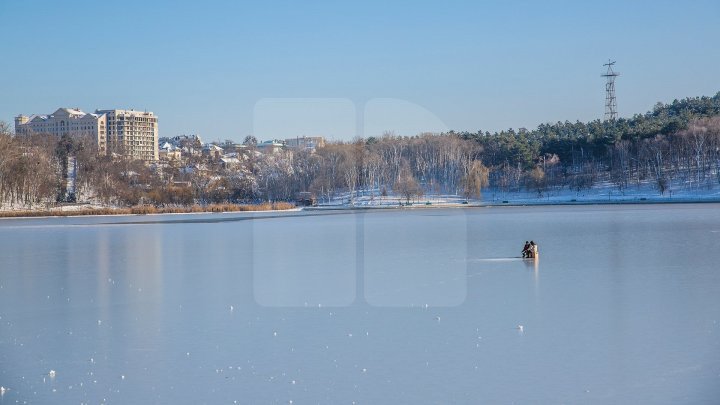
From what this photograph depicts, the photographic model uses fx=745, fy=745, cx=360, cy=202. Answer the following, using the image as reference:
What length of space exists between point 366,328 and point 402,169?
60.4 meters

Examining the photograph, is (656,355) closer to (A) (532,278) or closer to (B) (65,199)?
(A) (532,278)

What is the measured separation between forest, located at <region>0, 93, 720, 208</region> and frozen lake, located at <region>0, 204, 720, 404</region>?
136ft

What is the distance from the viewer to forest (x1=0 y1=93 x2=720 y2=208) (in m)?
55.5

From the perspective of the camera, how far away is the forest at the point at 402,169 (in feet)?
182

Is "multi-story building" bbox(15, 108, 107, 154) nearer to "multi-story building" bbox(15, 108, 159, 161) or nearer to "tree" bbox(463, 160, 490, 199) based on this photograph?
"multi-story building" bbox(15, 108, 159, 161)

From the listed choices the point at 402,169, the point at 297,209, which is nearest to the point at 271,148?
the point at 402,169

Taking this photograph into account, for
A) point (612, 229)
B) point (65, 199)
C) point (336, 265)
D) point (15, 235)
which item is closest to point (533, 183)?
point (65, 199)

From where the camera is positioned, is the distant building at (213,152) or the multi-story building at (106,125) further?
the multi-story building at (106,125)

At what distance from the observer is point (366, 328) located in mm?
8203

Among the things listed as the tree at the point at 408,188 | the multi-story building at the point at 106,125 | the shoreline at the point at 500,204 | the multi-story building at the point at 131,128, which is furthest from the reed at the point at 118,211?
the multi-story building at the point at 131,128

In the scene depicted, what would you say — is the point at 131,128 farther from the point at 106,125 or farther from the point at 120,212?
the point at 120,212

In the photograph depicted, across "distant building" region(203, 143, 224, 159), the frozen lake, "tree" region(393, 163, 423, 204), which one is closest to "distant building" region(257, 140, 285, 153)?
"distant building" region(203, 143, 224, 159)

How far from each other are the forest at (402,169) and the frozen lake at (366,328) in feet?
136

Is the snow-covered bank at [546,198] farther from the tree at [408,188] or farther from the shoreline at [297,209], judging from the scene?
the tree at [408,188]
